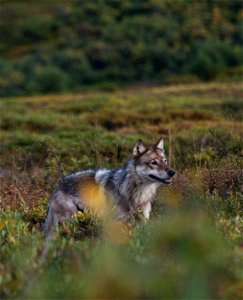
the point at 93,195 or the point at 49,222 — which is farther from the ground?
the point at 93,195

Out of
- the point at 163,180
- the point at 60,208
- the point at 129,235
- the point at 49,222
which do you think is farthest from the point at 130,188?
the point at 129,235

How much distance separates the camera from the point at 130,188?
376 inches

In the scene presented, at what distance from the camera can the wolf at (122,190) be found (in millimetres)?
9398

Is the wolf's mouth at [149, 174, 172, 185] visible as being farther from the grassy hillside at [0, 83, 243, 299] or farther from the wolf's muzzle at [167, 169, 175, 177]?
the grassy hillside at [0, 83, 243, 299]

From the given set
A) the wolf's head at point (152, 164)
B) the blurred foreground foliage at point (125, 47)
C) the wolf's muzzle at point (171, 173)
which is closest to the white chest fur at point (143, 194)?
the wolf's head at point (152, 164)

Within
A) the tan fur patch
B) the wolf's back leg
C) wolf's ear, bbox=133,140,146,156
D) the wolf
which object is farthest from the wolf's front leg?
the wolf's back leg

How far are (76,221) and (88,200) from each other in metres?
1.21

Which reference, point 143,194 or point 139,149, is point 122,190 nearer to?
point 143,194

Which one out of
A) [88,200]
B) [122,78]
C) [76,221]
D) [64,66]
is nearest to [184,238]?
[76,221]

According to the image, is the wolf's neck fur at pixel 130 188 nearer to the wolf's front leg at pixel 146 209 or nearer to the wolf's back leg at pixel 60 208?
the wolf's front leg at pixel 146 209

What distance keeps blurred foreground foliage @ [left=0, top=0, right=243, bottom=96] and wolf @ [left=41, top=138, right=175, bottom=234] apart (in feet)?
170

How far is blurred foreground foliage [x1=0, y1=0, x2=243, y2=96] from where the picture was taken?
65812 millimetres

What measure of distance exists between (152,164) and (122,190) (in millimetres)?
590

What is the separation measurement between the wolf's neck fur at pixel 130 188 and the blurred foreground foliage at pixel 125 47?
5179 centimetres
